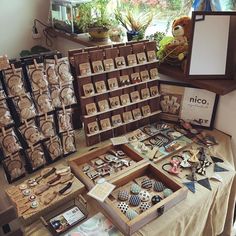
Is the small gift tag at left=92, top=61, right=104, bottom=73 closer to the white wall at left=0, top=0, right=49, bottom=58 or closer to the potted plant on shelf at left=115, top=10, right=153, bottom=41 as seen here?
the potted plant on shelf at left=115, top=10, right=153, bottom=41

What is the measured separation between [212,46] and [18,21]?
1542mm

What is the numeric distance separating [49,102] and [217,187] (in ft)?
2.45

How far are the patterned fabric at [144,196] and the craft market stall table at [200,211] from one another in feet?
0.27

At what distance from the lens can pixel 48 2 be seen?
2107 mm

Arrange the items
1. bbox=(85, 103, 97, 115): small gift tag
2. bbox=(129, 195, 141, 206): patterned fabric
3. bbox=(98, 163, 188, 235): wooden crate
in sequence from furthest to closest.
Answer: bbox=(85, 103, 97, 115): small gift tag → bbox=(129, 195, 141, 206): patterned fabric → bbox=(98, 163, 188, 235): wooden crate

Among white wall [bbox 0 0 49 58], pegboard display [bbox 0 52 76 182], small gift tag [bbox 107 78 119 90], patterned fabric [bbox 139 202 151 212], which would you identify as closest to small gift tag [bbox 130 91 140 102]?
small gift tag [bbox 107 78 119 90]

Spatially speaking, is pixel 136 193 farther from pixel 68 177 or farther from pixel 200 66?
pixel 200 66

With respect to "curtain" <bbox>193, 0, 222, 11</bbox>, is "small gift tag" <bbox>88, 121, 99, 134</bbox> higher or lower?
lower

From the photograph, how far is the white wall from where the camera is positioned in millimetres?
1943

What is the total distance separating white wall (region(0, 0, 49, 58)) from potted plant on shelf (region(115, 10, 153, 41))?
871mm

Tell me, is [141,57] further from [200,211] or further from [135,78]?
[200,211]

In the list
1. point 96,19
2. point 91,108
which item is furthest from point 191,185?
point 96,19

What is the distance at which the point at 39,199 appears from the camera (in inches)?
34.6

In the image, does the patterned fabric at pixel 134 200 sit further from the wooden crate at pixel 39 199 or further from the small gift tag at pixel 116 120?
the small gift tag at pixel 116 120
